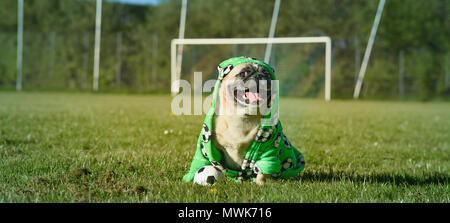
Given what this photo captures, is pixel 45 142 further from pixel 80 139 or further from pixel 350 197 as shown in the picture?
pixel 350 197

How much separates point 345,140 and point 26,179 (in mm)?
4822

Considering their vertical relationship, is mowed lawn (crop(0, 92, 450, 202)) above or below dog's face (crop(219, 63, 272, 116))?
below

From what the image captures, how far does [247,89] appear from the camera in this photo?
3.13 metres

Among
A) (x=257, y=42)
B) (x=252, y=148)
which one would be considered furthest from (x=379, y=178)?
(x=257, y=42)

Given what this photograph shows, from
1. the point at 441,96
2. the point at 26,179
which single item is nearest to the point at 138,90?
the point at 441,96

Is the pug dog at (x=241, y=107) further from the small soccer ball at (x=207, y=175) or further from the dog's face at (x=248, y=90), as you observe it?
the small soccer ball at (x=207, y=175)

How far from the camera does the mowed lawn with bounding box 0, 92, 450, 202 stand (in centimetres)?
312

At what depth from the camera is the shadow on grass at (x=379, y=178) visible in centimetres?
387

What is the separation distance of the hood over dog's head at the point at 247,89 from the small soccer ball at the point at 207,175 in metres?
0.51

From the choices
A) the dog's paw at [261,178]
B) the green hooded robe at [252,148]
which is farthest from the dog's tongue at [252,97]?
the dog's paw at [261,178]

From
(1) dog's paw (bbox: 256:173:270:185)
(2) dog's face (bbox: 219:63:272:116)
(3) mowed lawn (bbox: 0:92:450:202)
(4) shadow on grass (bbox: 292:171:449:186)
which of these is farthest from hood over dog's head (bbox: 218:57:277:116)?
(4) shadow on grass (bbox: 292:171:449:186)

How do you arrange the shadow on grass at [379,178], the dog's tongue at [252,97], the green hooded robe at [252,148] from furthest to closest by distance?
the shadow on grass at [379,178]
the green hooded robe at [252,148]
the dog's tongue at [252,97]

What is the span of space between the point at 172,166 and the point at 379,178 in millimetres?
1952

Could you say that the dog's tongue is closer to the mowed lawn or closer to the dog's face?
the dog's face
